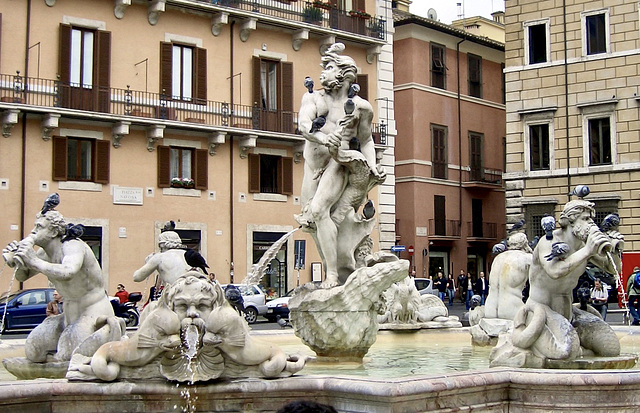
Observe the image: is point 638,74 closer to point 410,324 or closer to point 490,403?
point 410,324

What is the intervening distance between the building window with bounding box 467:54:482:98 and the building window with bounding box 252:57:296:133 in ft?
46.5

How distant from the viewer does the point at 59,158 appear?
95.4 feet

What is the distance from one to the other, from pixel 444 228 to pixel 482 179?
4.56 meters

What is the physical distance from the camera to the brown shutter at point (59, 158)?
95.1 feet

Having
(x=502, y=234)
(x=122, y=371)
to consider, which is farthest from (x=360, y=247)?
(x=502, y=234)

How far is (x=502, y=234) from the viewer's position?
47.5 m

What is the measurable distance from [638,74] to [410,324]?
25.3 meters

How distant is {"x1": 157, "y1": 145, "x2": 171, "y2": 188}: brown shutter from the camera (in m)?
31.2

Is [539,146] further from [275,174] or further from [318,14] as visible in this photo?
[275,174]

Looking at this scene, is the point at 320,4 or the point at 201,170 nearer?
the point at 201,170

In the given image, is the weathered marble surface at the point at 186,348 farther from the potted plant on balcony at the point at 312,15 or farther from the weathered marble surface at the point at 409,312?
the potted plant on balcony at the point at 312,15

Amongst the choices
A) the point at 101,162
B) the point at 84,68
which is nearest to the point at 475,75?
the point at 84,68

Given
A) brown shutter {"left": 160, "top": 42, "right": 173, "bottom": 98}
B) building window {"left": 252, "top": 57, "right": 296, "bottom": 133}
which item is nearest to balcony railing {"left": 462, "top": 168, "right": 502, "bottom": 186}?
building window {"left": 252, "top": 57, "right": 296, "bottom": 133}

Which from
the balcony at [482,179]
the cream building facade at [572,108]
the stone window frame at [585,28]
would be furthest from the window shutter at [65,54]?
the balcony at [482,179]
